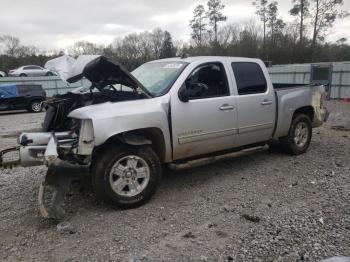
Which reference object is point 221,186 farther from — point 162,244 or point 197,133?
point 162,244

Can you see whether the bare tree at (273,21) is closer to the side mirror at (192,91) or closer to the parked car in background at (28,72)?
the parked car in background at (28,72)

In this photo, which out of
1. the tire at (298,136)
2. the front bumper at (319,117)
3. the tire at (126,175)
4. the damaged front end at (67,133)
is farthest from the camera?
the front bumper at (319,117)

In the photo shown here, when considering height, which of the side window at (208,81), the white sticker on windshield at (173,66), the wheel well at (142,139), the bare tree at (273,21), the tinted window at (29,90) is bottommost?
the tinted window at (29,90)

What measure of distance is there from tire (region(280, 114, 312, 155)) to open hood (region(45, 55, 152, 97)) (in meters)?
3.23

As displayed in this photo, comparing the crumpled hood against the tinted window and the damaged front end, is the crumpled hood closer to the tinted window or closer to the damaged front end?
the damaged front end

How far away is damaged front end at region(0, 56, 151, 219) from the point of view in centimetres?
391

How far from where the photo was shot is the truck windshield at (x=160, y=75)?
15.6 ft

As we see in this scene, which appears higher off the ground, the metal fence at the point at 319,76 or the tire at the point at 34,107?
the metal fence at the point at 319,76

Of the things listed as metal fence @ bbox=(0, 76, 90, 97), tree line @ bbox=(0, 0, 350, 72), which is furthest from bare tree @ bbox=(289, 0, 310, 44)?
metal fence @ bbox=(0, 76, 90, 97)

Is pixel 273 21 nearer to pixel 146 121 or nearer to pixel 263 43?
pixel 263 43

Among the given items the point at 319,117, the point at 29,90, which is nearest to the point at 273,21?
the point at 29,90

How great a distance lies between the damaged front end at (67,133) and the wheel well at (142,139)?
0.30 meters

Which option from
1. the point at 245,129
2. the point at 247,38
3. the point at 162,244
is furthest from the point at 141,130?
the point at 247,38

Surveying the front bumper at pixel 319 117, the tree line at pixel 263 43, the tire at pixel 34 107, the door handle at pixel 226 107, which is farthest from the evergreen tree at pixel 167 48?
the door handle at pixel 226 107
